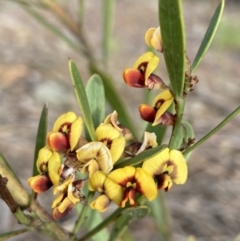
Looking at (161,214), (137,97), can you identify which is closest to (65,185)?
(161,214)

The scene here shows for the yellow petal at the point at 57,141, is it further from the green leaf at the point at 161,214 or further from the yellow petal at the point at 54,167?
the green leaf at the point at 161,214

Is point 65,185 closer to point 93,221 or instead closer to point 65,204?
point 65,204

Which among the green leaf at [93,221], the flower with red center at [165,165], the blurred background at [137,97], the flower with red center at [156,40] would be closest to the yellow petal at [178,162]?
the flower with red center at [165,165]

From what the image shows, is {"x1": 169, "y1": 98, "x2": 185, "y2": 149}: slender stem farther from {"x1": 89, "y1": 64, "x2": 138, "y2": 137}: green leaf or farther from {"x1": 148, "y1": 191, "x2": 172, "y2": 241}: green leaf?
{"x1": 148, "y1": 191, "x2": 172, "y2": 241}: green leaf

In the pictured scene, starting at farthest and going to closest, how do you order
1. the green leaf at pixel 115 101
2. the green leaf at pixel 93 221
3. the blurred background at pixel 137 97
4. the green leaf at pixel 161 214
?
the blurred background at pixel 137 97, the green leaf at pixel 161 214, the green leaf at pixel 115 101, the green leaf at pixel 93 221

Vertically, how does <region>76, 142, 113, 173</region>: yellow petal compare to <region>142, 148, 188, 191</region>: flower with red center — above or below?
above

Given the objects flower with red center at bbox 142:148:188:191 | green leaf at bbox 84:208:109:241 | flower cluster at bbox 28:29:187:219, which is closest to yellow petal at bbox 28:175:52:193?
flower cluster at bbox 28:29:187:219

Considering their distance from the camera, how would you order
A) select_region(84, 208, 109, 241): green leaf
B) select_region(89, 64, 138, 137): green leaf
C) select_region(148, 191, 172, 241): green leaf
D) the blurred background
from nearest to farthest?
select_region(84, 208, 109, 241): green leaf
select_region(89, 64, 138, 137): green leaf
select_region(148, 191, 172, 241): green leaf
the blurred background
